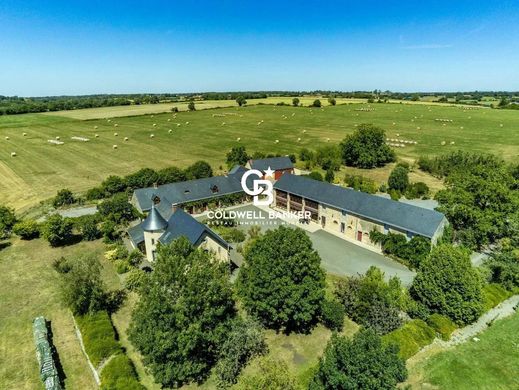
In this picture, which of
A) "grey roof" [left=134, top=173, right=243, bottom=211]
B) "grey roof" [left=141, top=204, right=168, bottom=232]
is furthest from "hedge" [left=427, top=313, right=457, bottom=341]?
"grey roof" [left=134, top=173, right=243, bottom=211]

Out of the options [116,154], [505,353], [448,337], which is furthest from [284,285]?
[116,154]

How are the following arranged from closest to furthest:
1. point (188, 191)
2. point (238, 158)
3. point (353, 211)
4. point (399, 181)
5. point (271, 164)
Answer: point (353, 211)
point (188, 191)
point (399, 181)
point (271, 164)
point (238, 158)

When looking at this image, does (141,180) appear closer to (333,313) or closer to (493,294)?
(333,313)

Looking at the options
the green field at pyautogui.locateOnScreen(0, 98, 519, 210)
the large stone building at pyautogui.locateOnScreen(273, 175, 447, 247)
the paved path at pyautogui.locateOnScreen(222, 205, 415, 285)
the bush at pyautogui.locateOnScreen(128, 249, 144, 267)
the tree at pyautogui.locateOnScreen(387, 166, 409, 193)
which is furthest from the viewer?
the green field at pyautogui.locateOnScreen(0, 98, 519, 210)

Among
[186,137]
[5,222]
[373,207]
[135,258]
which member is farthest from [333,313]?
[186,137]

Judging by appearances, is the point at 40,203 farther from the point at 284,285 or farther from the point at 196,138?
the point at 196,138

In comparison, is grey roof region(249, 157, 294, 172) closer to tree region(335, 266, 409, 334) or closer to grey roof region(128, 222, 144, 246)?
grey roof region(128, 222, 144, 246)

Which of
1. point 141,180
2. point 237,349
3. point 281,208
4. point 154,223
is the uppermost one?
point 154,223
